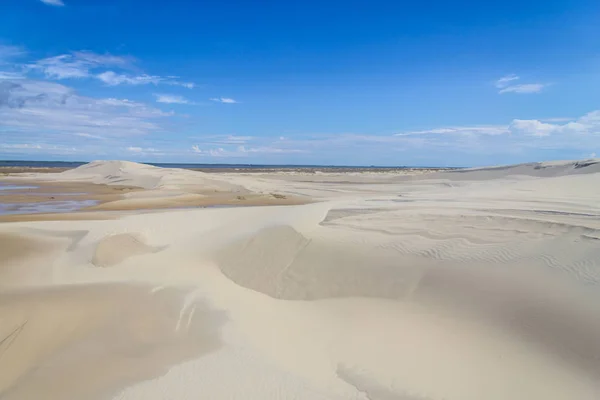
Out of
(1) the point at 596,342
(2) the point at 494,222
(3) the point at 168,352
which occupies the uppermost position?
(2) the point at 494,222

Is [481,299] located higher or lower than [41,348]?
higher

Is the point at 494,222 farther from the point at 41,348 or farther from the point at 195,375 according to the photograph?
the point at 41,348

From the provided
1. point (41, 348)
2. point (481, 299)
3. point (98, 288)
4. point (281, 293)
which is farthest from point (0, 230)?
point (481, 299)

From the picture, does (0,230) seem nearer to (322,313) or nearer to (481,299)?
(322,313)

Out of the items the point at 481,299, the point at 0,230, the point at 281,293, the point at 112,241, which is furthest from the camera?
the point at 0,230

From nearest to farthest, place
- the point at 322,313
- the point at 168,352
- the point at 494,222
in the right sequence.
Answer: the point at 168,352 < the point at 322,313 < the point at 494,222

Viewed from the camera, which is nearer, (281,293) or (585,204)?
(281,293)
